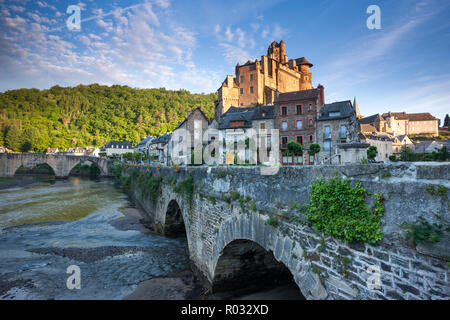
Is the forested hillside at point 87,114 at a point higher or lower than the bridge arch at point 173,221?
higher

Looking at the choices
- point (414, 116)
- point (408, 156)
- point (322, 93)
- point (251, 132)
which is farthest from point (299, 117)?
point (414, 116)

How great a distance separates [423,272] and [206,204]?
19.7ft

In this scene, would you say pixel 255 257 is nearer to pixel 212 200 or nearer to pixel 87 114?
pixel 212 200

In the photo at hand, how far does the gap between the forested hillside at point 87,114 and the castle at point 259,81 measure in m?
25.2

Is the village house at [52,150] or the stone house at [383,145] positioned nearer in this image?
the stone house at [383,145]

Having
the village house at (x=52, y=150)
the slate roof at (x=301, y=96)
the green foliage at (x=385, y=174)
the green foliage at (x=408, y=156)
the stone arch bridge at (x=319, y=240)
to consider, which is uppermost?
the slate roof at (x=301, y=96)

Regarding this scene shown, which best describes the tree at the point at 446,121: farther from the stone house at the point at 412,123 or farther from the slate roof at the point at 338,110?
the slate roof at the point at 338,110

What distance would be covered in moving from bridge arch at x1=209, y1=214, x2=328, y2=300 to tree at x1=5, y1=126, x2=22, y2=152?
8432cm

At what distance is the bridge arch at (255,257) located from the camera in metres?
3.91

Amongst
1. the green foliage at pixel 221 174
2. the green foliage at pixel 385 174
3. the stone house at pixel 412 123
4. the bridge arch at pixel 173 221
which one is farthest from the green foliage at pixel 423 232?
the stone house at pixel 412 123

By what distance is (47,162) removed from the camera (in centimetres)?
5331

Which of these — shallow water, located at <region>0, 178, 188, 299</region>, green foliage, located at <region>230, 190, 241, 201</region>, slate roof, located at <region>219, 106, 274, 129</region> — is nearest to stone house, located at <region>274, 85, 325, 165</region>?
slate roof, located at <region>219, 106, 274, 129</region>
